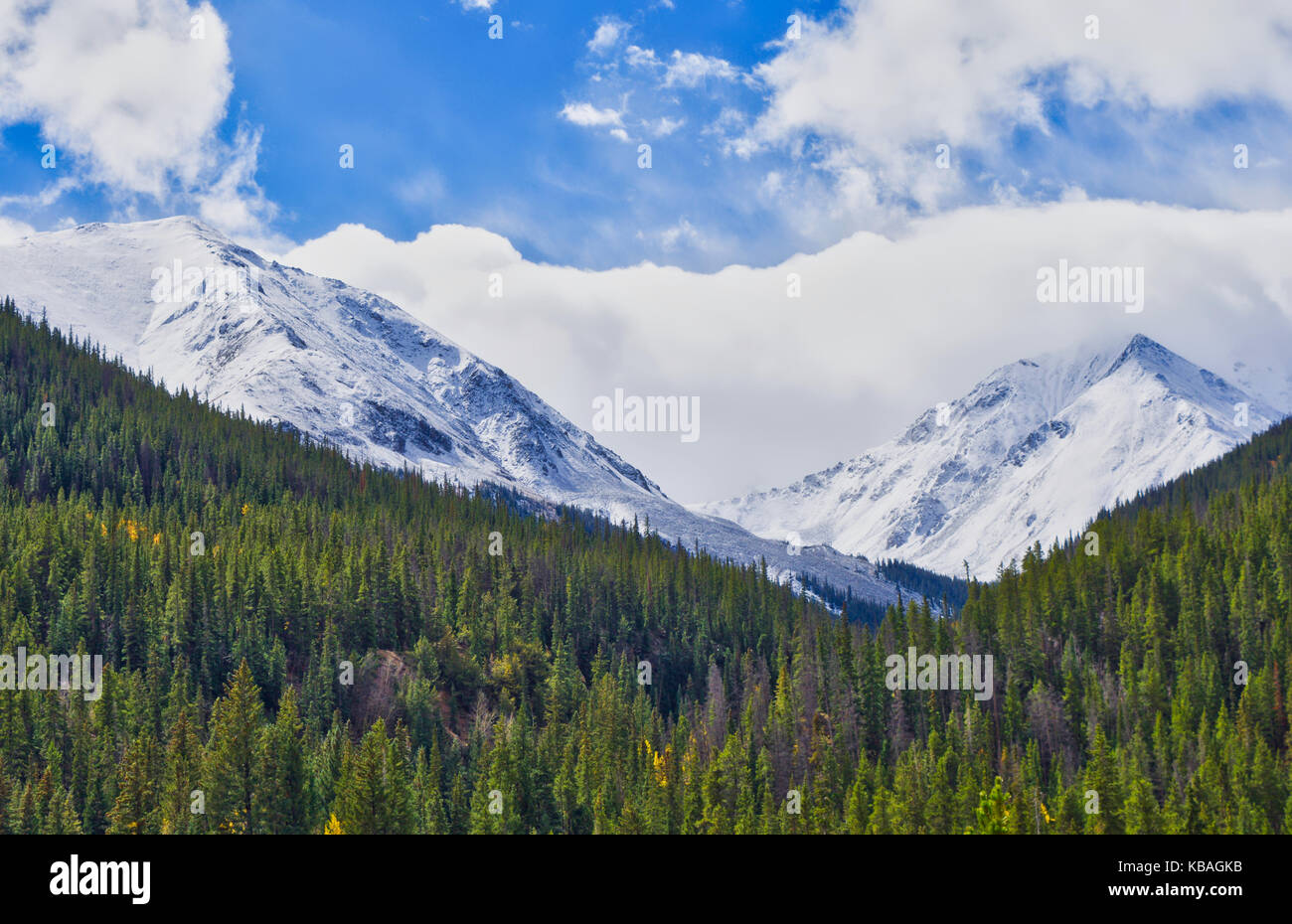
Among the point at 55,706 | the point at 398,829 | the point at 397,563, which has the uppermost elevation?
the point at 397,563

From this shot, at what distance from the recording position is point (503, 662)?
170 meters

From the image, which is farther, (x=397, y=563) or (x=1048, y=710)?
(x=397, y=563)

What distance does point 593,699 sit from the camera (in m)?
158

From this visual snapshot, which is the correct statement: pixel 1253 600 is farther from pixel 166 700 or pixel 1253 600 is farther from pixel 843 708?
pixel 166 700

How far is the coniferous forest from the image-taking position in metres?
106

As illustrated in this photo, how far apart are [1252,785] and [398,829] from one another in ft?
222

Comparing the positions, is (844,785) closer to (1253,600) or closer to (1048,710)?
(1048,710)

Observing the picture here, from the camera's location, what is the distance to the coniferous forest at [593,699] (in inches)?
4171
